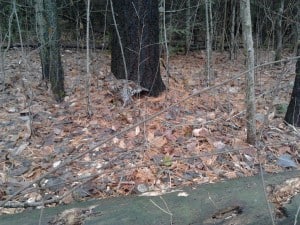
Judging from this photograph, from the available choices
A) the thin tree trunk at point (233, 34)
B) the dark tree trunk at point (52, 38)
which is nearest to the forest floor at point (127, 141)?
the dark tree trunk at point (52, 38)

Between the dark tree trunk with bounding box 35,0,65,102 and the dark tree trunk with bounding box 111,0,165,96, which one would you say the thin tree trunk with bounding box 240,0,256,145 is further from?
the dark tree trunk with bounding box 35,0,65,102

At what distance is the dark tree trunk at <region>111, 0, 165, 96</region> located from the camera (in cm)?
469

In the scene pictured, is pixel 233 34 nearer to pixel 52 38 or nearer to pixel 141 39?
pixel 141 39

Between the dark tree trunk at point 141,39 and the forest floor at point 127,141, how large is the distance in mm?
293

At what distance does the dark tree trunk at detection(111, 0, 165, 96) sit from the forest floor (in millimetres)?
293

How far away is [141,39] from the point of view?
15.3ft

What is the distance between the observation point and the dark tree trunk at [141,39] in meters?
4.69

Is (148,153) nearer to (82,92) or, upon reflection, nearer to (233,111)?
(233,111)

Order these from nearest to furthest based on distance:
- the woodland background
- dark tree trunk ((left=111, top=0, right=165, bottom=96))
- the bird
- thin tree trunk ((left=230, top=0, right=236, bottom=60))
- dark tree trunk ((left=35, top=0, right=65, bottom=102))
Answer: the woodland background, the bird, dark tree trunk ((left=111, top=0, right=165, bottom=96)), dark tree trunk ((left=35, top=0, right=65, bottom=102)), thin tree trunk ((left=230, top=0, right=236, bottom=60))

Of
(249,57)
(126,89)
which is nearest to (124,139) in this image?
(126,89)

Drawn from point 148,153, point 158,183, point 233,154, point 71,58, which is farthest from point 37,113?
point 71,58

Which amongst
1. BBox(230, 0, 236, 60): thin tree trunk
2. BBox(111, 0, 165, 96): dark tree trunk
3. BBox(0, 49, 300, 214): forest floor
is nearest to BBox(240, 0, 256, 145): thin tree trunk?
BBox(0, 49, 300, 214): forest floor

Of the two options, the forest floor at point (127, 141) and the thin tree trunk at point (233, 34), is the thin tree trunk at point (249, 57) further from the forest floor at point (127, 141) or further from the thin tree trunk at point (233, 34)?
the thin tree trunk at point (233, 34)

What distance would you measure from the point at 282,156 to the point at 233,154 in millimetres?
514
